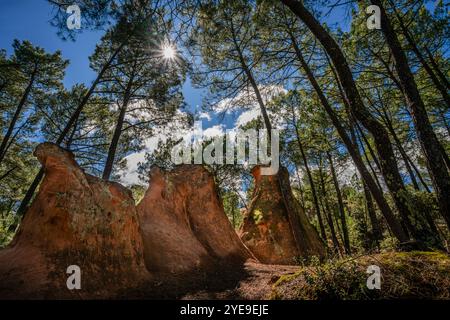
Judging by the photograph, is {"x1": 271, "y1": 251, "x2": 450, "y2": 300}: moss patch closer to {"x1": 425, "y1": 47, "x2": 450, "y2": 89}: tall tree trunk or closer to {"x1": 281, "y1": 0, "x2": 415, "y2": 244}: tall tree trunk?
{"x1": 281, "y1": 0, "x2": 415, "y2": 244}: tall tree trunk

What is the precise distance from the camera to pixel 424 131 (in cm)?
448

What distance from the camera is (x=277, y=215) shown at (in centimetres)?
1327

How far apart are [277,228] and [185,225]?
5297 mm

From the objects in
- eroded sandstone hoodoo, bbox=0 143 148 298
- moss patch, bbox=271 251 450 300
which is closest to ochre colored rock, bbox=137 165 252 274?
eroded sandstone hoodoo, bbox=0 143 148 298

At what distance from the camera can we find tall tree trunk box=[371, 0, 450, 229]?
414 cm

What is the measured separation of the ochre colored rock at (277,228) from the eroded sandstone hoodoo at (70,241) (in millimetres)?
7508

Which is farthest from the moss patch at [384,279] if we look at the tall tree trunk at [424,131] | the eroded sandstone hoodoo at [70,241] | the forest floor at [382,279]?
the eroded sandstone hoodoo at [70,241]

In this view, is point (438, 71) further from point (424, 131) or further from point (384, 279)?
point (384, 279)

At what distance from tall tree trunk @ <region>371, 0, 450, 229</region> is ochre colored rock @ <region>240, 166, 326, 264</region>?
774 cm

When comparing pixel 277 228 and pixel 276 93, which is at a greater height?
pixel 276 93

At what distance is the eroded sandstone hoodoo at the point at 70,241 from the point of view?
4785 mm

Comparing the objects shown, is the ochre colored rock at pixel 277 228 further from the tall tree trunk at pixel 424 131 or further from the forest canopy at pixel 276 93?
the tall tree trunk at pixel 424 131

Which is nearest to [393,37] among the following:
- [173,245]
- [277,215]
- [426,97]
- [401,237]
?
[401,237]

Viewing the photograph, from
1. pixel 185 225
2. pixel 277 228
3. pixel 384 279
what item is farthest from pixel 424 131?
pixel 277 228
